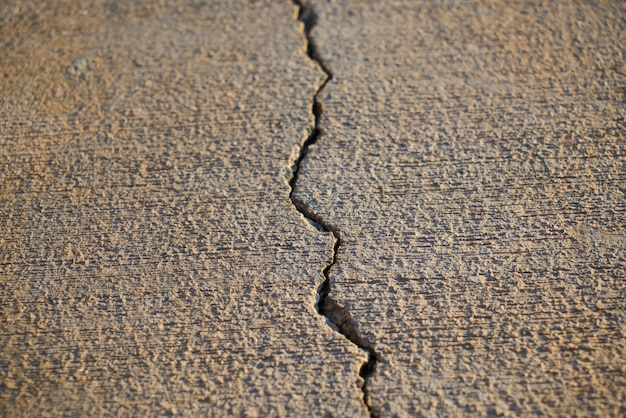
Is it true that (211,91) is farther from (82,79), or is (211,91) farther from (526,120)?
(526,120)

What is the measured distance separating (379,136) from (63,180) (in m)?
1.12

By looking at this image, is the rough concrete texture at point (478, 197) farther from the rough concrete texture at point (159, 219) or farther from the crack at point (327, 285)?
the rough concrete texture at point (159, 219)

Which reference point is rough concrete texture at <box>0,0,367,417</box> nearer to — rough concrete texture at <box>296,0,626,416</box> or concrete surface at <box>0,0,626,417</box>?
concrete surface at <box>0,0,626,417</box>

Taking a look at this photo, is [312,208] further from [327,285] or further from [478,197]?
[478,197]

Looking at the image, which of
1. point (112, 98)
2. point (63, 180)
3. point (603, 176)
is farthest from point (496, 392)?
point (112, 98)

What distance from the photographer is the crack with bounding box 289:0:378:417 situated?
152cm

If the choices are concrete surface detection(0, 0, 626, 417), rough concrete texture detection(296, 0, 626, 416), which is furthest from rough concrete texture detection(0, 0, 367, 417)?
rough concrete texture detection(296, 0, 626, 416)

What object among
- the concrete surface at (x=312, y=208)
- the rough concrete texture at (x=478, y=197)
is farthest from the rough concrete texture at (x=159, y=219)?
the rough concrete texture at (x=478, y=197)

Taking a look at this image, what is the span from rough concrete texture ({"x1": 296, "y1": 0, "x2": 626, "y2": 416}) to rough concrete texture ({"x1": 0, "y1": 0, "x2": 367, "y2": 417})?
0.14 metres

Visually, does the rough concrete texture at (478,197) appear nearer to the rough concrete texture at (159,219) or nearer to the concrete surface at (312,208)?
the concrete surface at (312,208)

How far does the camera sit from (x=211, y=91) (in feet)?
7.36

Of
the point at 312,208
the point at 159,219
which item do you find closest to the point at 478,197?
the point at 312,208

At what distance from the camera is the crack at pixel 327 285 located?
1523mm

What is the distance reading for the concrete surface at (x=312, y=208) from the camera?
4.91 ft
